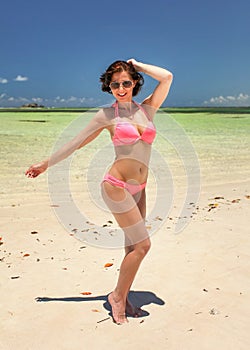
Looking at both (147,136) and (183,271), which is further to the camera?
(183,271)

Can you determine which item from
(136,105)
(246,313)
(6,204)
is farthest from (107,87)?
(6,204)

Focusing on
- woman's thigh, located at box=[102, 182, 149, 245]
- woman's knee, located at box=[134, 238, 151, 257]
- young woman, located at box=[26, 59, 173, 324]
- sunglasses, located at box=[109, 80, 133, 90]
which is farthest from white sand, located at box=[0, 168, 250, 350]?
sunglasses, located at box=[109, 80, 133, 90]

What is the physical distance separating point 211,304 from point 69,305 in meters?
1.26

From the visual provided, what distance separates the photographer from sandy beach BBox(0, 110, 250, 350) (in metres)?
3.44

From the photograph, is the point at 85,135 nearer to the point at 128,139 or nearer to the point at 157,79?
the point at 128,139

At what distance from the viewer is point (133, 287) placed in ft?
14.3

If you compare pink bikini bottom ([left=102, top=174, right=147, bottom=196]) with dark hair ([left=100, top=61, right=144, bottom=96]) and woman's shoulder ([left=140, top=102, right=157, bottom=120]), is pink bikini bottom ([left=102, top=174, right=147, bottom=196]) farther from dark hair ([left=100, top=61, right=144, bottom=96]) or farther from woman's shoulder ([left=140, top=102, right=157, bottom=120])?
dark hair ([left=100, top=61, right=144, bottom=96])

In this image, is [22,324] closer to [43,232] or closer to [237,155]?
[43,232]

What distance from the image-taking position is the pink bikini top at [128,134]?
333 cm

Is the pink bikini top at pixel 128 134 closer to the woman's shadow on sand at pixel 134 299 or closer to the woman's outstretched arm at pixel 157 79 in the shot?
the woman's outstretched arm at pixel 157 79

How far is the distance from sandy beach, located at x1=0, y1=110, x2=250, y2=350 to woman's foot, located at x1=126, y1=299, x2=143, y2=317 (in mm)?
71

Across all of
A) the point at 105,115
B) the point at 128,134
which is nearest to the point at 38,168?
the point at 105,115

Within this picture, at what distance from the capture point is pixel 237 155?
16.5 metres

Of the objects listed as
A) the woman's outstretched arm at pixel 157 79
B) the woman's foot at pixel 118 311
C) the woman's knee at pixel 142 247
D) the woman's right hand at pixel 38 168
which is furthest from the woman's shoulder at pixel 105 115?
the woman's foot at pixel 118 311
